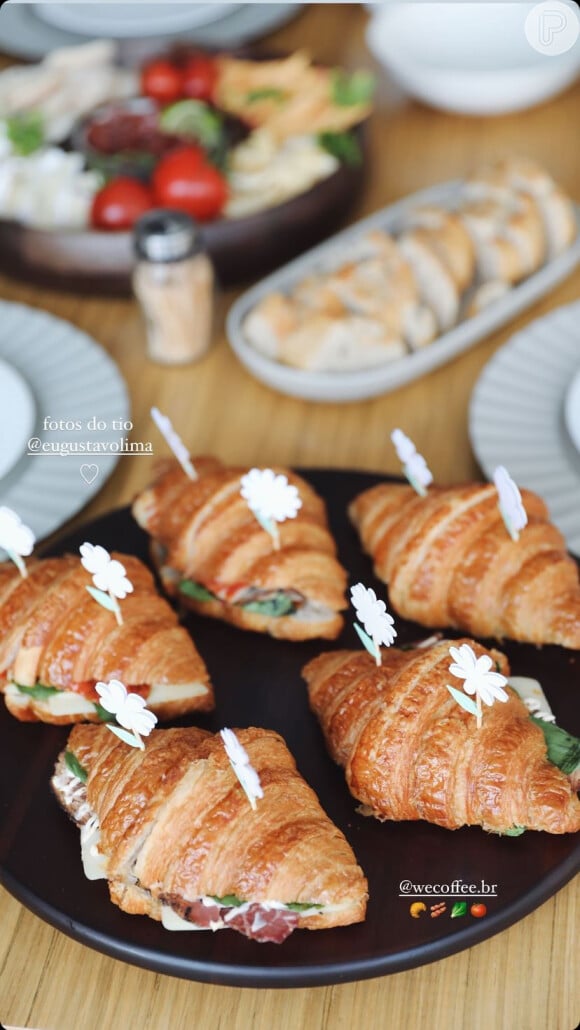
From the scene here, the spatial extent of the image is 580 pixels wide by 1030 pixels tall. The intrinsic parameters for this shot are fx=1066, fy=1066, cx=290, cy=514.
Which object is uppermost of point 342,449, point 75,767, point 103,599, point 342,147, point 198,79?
point 198,79

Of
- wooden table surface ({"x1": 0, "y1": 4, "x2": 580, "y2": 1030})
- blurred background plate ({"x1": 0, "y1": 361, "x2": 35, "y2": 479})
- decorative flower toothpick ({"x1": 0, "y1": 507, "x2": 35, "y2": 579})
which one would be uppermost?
decorative flower toothpick ({"x1": 0, "y1": 507, "x2": 35, "y2": 579})

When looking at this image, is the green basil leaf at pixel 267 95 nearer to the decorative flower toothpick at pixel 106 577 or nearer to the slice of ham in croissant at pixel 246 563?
the slice of ham in croissant at pixel 246 563

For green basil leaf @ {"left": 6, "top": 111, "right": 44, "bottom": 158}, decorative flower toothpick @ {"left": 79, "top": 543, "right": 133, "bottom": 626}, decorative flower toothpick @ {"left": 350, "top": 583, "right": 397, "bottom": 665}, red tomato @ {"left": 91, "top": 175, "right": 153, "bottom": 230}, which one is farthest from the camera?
green basil leaf @ {"left": 6, "top": 111, "right": 44, "bottom": 158}

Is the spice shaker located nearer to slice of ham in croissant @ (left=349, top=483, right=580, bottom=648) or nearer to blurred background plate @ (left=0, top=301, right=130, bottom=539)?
blurred background plate @ (left=0, top=301, right=130, bottom=539)

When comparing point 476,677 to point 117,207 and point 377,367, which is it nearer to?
point 377,367

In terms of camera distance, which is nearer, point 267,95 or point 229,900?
point 229,900

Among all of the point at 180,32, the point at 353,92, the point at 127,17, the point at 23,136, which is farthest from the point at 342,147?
the point at 127,17

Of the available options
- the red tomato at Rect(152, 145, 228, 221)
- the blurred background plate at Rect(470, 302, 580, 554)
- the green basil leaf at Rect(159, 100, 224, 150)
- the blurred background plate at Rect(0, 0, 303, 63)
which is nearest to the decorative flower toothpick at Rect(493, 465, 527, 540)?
the blurred background plate at Rect(470, 302, 580, 554)

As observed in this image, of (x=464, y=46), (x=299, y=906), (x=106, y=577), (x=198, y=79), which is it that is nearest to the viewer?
(x=299, y=906)
